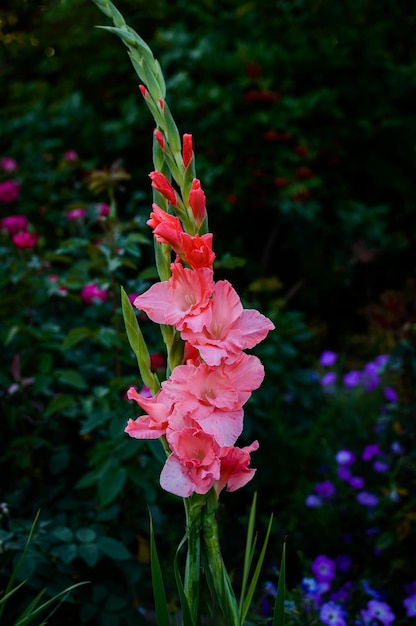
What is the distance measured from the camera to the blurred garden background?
6.57ft

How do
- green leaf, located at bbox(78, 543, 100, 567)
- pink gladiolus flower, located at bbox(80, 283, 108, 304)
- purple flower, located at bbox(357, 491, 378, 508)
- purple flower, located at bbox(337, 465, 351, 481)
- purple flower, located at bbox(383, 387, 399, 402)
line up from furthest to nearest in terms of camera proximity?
purple flower, located at bbox(383, 387, 399, 402)
purple flower, located at bbox(337, 465, 351, 481)
purple flower, located at bbox(357, 491, 378, 508)
pink gladiolus flower, located at bbox(80, 283, 108, 304)
green leaf, located at bbox(78, 543, 100, 567)

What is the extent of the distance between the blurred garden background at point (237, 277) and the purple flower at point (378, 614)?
0.04 ft

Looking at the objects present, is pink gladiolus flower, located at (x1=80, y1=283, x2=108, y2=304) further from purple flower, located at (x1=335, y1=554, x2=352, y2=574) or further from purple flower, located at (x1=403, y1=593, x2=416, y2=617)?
purple flower, located at (x1=403, y1=593, x2=416, y2=617)

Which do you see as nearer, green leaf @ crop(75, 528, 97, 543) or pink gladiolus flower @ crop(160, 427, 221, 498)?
pink gladiolus flower @ crop(160, 427, 221, 498)

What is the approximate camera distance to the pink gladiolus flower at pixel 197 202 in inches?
41.8

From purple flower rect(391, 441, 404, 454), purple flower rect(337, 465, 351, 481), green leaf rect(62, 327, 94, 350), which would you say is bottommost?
purple flower rect(337, 465, 351, 481)

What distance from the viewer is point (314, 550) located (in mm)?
2561

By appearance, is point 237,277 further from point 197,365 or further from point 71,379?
point 197,365

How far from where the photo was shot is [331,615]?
1747mm

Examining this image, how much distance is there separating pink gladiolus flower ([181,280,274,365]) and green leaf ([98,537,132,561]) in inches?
34.2

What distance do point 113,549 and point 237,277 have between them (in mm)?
2680

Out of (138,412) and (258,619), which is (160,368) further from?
(258,619)

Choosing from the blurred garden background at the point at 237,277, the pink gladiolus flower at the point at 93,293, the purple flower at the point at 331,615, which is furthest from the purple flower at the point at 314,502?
the pink gladiolus flower at the point at 93,293

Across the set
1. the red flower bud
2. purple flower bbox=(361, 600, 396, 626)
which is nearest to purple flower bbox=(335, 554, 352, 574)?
purple flower bbox=(361, 600, 396, 626)
